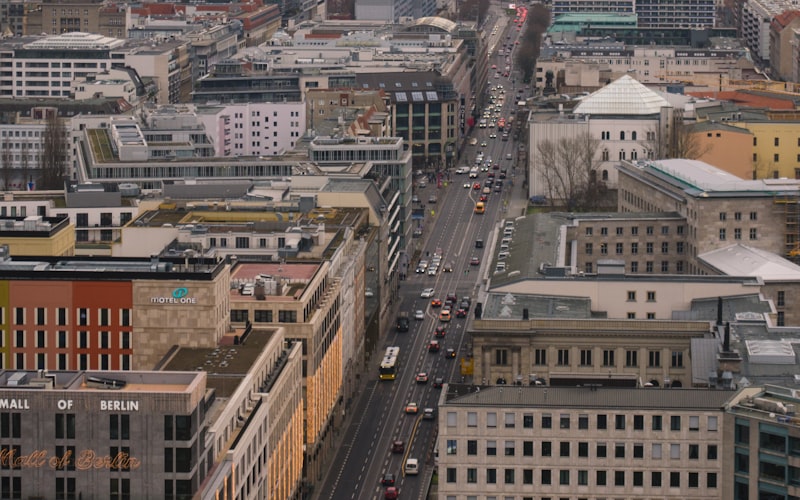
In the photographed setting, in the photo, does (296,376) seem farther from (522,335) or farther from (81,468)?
(81,468)

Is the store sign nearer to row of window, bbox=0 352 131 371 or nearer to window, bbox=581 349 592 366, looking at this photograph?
row of window, bbox=0 352 131 371

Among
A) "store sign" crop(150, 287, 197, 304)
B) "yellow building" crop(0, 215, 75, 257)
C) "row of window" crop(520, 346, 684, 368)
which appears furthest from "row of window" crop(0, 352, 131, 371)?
"row of window" crop(520, 346, 684, 368)

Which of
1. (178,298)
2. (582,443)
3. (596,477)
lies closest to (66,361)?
(178,298)

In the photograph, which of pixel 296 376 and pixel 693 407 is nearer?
pixel 693 407

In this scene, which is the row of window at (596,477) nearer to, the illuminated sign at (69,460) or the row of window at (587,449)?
the row of window at (587,449)

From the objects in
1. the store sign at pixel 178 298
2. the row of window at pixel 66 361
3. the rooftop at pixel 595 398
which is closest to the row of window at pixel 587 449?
the rooftop at pixel 595 398

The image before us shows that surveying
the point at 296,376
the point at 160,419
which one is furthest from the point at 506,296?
the point at 160,419
